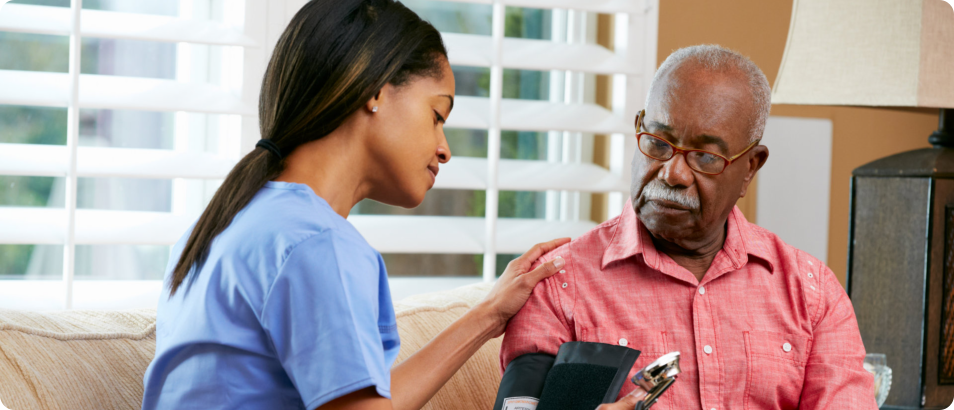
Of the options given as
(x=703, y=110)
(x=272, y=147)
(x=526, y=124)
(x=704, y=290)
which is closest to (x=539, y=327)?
(x=704, y=290)

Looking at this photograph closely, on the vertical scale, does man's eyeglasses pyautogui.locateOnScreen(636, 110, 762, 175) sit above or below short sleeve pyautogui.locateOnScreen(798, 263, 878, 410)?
above

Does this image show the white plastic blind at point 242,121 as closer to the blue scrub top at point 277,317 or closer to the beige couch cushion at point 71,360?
the beige couch cushion at point 71,360

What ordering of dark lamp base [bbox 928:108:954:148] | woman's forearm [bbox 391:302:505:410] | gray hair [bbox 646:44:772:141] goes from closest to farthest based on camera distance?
woman's forearm [bbox 391:302:505:410] < gray hair [bbox 646:44:772:141] < dark lamp base [bbox 928:108:954:148]

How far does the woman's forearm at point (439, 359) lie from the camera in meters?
1.12

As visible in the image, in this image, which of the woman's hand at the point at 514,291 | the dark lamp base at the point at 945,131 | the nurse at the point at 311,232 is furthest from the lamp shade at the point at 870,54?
the nurse at the point at 311,232

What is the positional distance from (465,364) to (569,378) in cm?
33

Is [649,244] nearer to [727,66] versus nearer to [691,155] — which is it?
[691,155]

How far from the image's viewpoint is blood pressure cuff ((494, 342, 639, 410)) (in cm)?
108

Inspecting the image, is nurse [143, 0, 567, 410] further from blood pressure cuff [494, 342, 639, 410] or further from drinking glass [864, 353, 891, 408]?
drinking glass [864, 353, 891, 408]

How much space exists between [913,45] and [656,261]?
0.80 meters

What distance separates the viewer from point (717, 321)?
1.24m

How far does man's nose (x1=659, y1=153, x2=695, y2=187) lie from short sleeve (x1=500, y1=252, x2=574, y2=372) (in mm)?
244

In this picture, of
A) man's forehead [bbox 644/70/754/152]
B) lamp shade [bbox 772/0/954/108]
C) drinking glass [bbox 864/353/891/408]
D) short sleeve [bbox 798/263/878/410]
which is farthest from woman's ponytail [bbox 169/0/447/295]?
drinking glass [bbox 864/353/891/408]

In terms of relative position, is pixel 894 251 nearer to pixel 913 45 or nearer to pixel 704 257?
pixel 913 45
